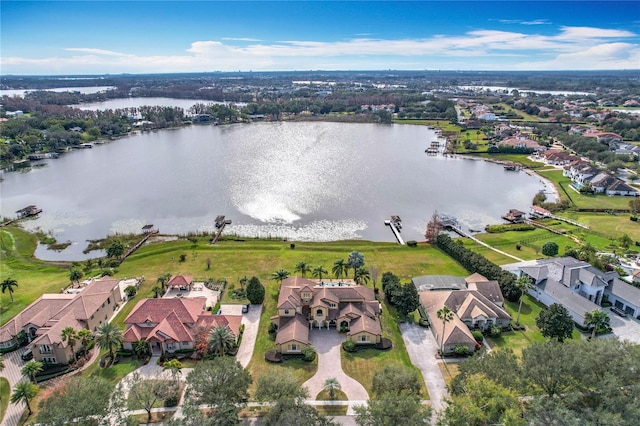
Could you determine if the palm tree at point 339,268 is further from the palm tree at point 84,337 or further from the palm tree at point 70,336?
the palm tree at point 70,336

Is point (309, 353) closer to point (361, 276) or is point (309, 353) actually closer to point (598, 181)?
point (361, 276)

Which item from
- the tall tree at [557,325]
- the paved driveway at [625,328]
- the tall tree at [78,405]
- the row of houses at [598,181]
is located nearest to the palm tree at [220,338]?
the tall tree at [78,405]

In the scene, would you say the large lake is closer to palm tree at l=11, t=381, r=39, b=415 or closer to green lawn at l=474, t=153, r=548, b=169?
green lawn at l=474, t=153, r=548, b=169

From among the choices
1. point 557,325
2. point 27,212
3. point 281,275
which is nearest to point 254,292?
point 281,275

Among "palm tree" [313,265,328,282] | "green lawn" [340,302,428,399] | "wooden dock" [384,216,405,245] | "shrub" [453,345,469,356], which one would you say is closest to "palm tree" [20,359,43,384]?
"green lawn" [340,302,428,399]

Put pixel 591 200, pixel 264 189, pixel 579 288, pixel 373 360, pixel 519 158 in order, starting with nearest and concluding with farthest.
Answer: pixel 373 360 < pixel 579 288 < pixel 591 200 < pixel 264 189 < pixel 519 158
